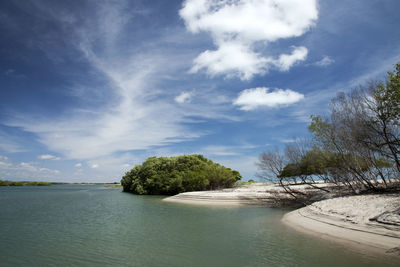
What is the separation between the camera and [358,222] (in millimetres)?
14266

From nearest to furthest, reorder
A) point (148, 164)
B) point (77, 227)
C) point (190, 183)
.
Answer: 1. point (77, 227)
2. point (190, 183)
3. point (148, 164)

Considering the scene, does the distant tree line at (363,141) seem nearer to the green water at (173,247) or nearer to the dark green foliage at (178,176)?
the green water at (173,247)

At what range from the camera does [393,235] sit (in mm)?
11734

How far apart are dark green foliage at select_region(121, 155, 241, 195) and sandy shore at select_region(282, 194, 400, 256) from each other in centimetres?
3857

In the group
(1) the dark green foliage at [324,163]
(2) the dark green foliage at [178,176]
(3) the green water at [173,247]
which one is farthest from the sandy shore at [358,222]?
(2) the dark green foliage at [178,176]

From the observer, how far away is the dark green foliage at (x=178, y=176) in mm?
57125

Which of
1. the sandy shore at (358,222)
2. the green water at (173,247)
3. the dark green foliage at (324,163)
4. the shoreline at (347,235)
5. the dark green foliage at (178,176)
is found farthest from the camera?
the dark green foliage at (178,176)

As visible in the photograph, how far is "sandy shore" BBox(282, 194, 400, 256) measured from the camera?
39.0 feet

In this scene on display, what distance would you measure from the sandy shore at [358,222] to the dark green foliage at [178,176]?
38570mm

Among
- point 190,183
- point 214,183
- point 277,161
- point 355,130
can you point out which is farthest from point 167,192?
point 355,130

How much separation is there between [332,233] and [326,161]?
11.7m

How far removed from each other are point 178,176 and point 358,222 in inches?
1804

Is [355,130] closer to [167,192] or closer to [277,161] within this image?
[277,161]

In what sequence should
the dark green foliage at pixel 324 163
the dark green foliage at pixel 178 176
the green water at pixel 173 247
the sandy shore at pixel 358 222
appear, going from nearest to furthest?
1. the green water at pixel 173 247
2. the sandy shore at pixel 358 222
3. the dark green foliage at pixel 324 163
4. the dark green foliage at pixel 178 176
